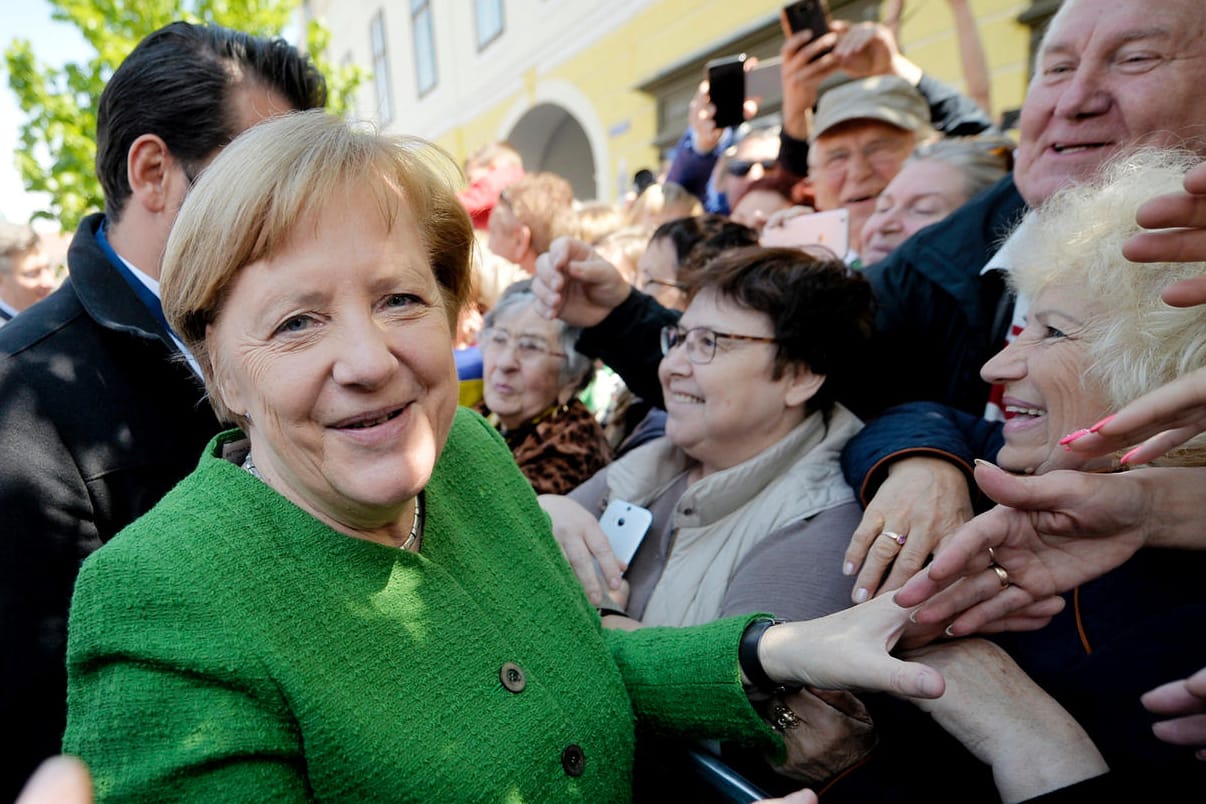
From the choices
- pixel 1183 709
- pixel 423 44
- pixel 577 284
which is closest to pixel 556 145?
pixel 423 44

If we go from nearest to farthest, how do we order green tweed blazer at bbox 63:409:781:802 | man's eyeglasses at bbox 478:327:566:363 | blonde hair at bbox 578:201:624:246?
green tweed blazer at bbox 63:409:781:802 → man's eyeglasses at bbox 478:327:566:363 → blonde hair at bbox 578:201:624:246

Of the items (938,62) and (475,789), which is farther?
(938,62)

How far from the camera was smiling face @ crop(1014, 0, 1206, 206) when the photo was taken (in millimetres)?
1795

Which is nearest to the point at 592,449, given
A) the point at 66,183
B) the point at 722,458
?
the point at 722,458

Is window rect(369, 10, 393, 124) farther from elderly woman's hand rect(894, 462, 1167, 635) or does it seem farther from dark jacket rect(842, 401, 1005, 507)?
elderly woman's hand rect(894, 462, 1167, 635)

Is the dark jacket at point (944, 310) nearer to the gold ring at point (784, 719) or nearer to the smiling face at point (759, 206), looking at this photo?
the gold ring at point (784, 719)

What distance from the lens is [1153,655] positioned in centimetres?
128

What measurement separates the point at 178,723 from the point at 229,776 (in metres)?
0.10

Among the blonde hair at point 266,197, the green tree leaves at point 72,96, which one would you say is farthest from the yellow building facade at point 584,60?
the green tree leaves at point 72,96

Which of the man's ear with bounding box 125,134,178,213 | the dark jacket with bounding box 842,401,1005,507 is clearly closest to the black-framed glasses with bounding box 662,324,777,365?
the dark jacket with bounding box 842,401,1005,507

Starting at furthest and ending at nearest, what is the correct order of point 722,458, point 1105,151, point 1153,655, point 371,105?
point 371,105
point 722,458
point 1105,151
point 1153,655

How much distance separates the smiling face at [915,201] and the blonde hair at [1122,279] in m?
1.14

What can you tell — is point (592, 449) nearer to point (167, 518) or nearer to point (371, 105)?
point (167, 518)

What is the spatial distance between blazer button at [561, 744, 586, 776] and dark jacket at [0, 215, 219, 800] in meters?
0.97
